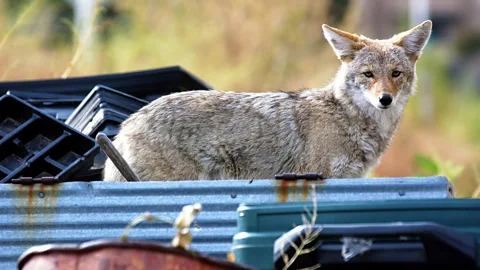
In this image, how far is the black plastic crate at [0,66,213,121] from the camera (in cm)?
681

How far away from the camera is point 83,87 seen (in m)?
7.07

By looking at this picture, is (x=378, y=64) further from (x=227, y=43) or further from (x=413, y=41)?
(x=227, y=43)

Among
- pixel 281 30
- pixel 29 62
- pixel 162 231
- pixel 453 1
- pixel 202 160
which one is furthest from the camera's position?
pixel 453 1

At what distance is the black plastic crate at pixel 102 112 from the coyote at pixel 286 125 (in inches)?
3.4

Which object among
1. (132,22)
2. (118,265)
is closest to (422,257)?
(118,265)

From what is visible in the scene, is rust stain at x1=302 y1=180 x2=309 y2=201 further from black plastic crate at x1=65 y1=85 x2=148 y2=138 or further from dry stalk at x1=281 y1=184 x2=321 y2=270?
black plastic crate at x1=65 y1=85 x2=148 y2=138

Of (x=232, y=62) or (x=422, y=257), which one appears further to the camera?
(x=232, y=62)

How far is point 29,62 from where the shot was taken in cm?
1128

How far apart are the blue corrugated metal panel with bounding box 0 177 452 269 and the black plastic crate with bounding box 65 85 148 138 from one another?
1.74 m

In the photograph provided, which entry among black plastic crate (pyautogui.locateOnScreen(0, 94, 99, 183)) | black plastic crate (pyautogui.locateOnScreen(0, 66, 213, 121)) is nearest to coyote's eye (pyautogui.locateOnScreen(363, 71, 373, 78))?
black plastic crate (pyautogui.locateOnScreen(0, 66, 213, 121))

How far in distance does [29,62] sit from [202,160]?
535 cm

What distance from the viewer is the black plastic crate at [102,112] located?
619 cm

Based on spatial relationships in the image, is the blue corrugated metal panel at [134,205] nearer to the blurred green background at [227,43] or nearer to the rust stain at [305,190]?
the rust stain at [305,190]

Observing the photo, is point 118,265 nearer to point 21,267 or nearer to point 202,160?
point 21,267
